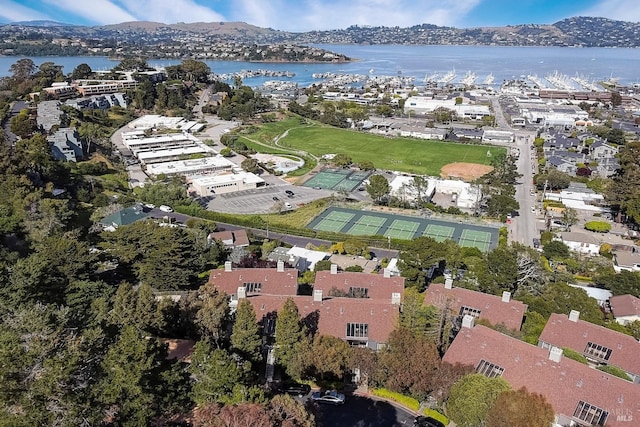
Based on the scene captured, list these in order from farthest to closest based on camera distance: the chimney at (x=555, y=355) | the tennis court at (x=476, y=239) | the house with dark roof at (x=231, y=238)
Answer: the tennis court at (x=476, y=239), the house with dark roof at (x=231, y=238), the chimney at (x=555, y=355)

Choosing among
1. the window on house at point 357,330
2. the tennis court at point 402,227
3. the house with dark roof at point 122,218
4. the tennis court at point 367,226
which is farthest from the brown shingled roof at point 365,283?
the house with dark roof at point 122,218

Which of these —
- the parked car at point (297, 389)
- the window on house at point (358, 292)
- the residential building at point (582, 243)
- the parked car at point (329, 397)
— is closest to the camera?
the parked car at point (329, 397)

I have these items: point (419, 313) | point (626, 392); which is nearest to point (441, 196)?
point (419, 313)

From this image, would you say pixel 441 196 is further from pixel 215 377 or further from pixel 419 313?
pixel 215 377

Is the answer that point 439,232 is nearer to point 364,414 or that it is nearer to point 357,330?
point 357,330

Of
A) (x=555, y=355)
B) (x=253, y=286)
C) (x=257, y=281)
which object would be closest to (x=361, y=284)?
(x=257, y=281)

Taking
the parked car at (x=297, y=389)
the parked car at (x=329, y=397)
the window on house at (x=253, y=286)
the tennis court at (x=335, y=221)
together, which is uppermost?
the window on house at (x=253, y=286)

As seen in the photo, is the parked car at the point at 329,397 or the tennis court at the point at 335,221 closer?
the parked car at the point at 329,397

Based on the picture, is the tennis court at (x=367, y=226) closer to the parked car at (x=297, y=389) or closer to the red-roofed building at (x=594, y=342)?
the red-roofed building at (x=594, y=342)
